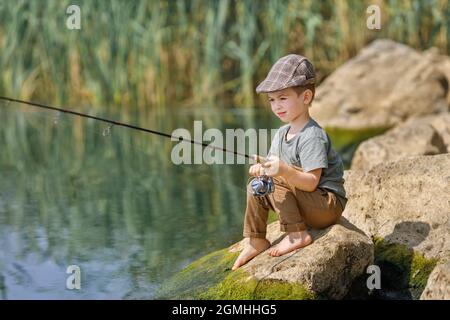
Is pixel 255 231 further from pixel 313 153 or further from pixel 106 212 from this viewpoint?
pixel 106 212

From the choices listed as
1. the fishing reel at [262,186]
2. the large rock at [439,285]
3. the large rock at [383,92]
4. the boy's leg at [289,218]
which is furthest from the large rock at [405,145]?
the large rock at [439,285]

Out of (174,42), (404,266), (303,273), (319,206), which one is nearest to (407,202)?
(404,266)

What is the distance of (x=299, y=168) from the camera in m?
3.81

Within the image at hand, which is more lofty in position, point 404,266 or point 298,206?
point 298,206

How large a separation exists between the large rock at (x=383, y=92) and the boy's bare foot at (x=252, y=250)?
198 inches

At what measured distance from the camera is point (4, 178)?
7.18 metres

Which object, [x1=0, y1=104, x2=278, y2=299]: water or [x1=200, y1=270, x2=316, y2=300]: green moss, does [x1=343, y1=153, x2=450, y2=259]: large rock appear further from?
[x1=0, y1=104, x2=278, y2=299]: water

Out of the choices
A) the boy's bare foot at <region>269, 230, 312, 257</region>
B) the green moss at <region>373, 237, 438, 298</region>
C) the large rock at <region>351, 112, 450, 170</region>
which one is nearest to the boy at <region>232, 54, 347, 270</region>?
the boy's bare foot at <region>269, 230, 312, 257</region>

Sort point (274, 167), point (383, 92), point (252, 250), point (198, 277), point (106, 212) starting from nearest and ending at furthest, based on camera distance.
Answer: point (274, 167), point (252, 250), point (198, 277), point (106, 212), point (383, 92)

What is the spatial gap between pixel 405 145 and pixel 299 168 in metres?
2.98

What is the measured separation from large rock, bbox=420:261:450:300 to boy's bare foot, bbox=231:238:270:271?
775 millimetres

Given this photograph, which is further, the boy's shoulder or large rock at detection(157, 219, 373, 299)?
the boy's shoulder

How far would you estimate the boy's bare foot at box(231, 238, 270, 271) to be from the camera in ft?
12.9
